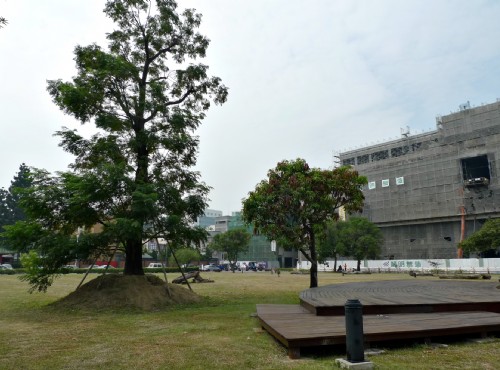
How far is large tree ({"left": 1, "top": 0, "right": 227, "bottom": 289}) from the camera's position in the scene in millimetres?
13859

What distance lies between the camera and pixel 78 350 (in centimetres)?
709

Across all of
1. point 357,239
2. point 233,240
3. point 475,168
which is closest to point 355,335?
point 357,239

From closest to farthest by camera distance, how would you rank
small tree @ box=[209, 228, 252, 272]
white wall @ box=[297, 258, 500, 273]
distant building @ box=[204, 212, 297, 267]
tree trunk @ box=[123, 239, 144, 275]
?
tree trunk @ box=[123, 239, 144, 275] < white wall @ box=[297, 258, 500, 273] < small tree @ box=[209, 228, 252, 272] < distant building @ box=[204, 212, 297, 267]

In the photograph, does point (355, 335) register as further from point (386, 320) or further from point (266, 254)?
point (266, 254)

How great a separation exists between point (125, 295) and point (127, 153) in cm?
584

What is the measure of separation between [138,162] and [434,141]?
6592cm

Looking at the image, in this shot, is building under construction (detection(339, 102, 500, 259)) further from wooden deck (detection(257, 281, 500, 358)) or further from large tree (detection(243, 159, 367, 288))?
wooden deck (detection(257, 281, 500, 358))

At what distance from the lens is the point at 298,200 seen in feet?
56.5

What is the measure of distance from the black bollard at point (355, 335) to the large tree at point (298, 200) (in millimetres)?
11606

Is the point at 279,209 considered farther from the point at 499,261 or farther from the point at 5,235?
the point at 499,261

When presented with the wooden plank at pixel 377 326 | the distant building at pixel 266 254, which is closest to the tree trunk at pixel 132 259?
the wooden plank at pixel 377 326

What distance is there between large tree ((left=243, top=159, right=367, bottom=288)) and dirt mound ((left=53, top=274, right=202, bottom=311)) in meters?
4.59

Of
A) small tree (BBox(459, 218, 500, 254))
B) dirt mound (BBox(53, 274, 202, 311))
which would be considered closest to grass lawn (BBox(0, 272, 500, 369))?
dirt mound (BBox(53, 274, 202, 311))

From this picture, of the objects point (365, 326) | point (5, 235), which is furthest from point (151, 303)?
point (365, 326)
